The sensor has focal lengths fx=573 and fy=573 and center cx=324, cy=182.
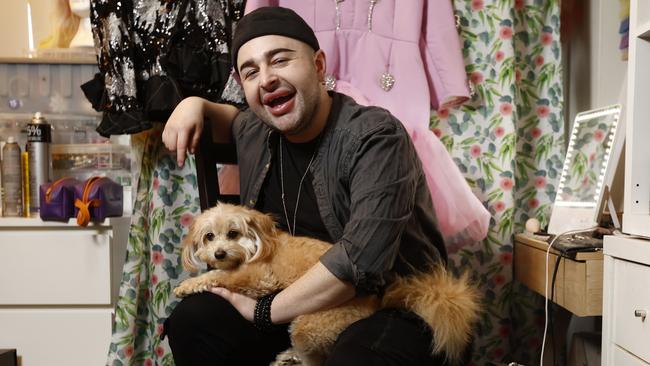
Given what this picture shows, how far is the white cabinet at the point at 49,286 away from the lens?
5.86ft

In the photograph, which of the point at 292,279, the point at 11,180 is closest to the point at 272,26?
the point at 292,279

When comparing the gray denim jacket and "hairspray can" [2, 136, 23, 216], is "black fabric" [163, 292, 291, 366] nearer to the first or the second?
the gray denim jacket

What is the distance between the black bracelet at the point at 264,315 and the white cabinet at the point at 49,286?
2.60 feet

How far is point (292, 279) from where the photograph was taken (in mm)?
1264

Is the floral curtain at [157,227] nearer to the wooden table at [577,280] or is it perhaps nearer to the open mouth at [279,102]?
the open mouth at [279,102]

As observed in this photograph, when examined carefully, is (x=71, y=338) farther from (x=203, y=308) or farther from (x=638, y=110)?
(x=638, y=110)

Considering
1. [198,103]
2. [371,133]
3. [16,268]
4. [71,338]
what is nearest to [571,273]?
[371,133]

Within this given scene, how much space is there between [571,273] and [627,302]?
27 centimetres

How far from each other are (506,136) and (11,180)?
1.67m

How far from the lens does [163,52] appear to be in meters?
1.76

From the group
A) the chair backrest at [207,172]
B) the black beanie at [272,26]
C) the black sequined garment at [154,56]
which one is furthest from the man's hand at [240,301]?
the black sequined garment at [154,56]

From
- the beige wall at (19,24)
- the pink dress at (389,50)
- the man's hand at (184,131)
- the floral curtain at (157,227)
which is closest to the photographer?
the man's hand at (184,131)

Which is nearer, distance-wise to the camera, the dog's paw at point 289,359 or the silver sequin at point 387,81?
the dog's paw at point 289,359

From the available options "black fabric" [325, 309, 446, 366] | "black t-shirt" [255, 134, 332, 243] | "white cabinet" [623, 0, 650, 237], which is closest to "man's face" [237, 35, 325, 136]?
"black t-shirt" [255, 134, 332, 243]
